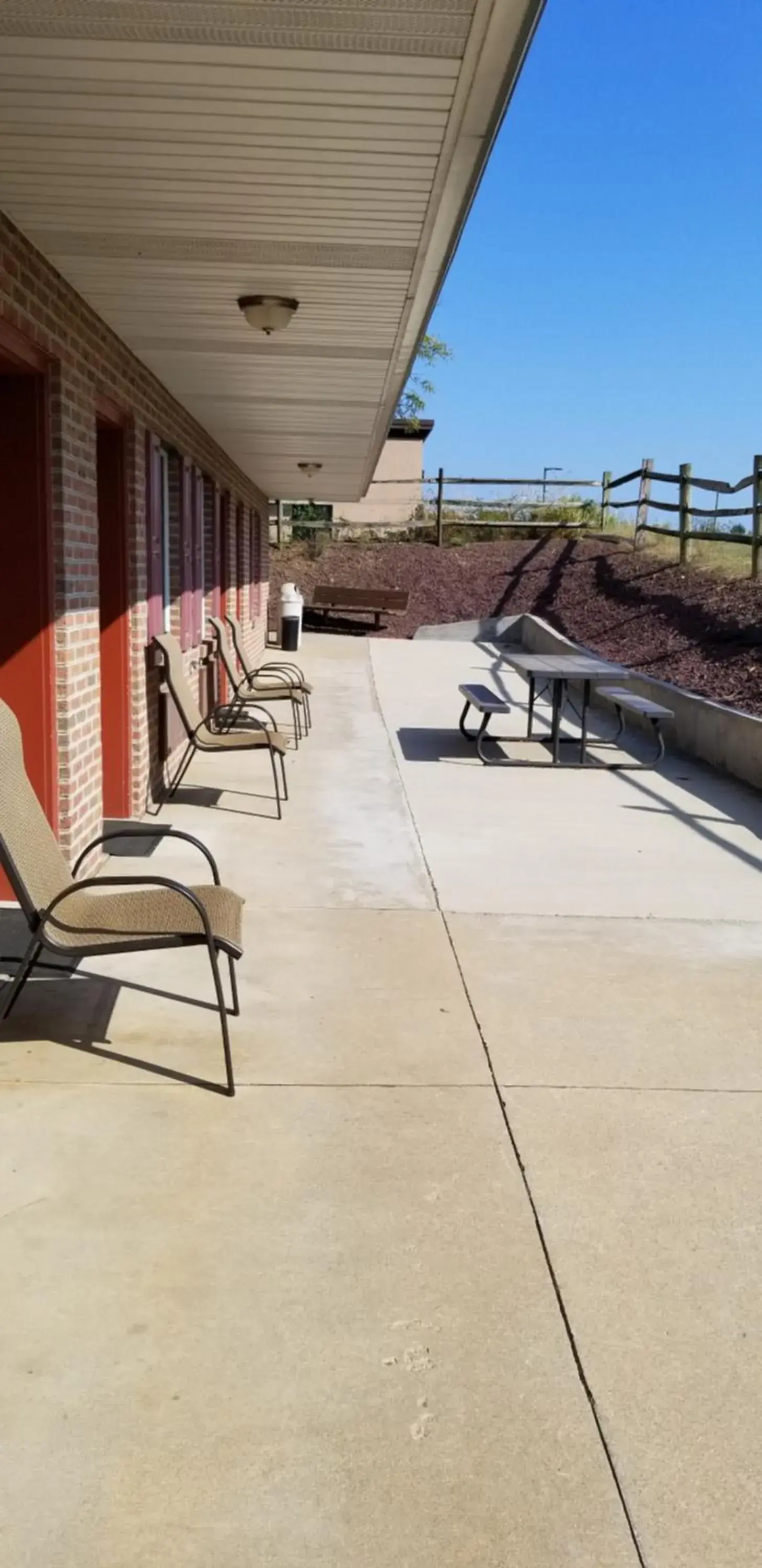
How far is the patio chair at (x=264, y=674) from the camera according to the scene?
10.8 m

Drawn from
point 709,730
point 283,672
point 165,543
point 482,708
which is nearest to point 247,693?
point 482,708

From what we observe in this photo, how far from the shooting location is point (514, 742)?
1081cm

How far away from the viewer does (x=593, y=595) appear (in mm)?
20938

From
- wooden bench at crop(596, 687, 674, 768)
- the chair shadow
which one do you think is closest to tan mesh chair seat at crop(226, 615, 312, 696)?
the chair shadow

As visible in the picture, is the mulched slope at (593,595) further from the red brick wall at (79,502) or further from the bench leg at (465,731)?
the red brick wall at (79,502)

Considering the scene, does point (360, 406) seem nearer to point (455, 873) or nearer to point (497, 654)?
point (455, 873)

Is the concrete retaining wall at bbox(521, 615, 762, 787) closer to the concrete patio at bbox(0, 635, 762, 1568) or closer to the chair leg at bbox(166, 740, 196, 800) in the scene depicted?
the concrete patio at bbox(0, 635, 762, 1568)

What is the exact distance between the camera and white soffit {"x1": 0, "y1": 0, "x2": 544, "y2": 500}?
113 inches

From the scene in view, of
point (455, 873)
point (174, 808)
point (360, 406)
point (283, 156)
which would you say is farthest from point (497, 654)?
point (283, 156)

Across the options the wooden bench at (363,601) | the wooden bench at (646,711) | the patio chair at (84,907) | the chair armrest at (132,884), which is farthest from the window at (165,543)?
the wooden bench at (363,601)

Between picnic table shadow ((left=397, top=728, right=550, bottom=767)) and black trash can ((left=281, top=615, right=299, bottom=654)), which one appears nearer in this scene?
picnic table shadow ((left=397, top=728, right=550, bottom=767))

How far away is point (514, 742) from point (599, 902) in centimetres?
511

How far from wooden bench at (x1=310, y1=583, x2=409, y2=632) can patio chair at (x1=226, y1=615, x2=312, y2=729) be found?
767 centimetres

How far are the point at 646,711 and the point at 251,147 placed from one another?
21.4 feet
